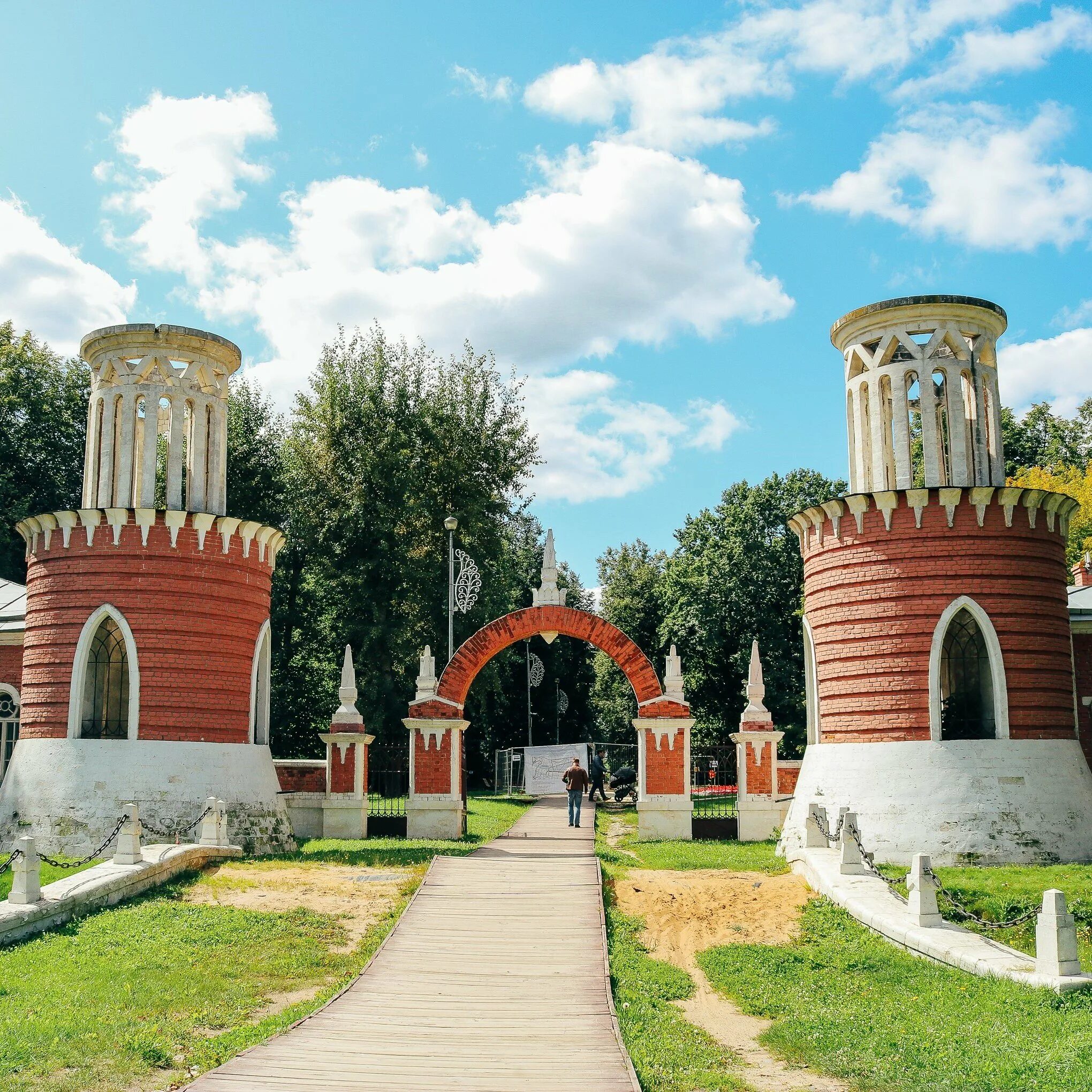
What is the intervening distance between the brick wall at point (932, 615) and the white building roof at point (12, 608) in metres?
17.2

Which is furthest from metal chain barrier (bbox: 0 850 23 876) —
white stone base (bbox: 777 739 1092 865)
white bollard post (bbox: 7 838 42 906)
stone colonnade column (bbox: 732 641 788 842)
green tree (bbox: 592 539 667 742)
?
green tree (bbox: 592 539 667 742)

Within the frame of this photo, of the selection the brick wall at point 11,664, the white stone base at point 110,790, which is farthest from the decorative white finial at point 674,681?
the brick wall at point 11,664

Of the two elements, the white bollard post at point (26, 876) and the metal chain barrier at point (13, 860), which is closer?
the white bollard post at point (26, 876)

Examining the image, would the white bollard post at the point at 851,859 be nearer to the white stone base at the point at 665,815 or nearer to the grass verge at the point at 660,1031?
the grass verge at the point at 660,1031

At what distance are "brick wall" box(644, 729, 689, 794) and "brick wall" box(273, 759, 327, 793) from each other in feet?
22.1

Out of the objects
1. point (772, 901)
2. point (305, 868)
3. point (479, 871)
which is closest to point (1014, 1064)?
point (772, 901)

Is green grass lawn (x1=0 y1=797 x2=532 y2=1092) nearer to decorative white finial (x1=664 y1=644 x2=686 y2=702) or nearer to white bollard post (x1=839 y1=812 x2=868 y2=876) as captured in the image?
white bollard post (x1=839 y1=812 x2=868 y2=876)

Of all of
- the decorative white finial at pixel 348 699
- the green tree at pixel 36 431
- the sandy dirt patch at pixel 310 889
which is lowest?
the sandy dirt patch at pixel 310 889

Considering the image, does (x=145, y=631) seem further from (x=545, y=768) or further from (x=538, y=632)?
(x=545, y=768)

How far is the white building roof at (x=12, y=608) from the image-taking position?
25.2 m

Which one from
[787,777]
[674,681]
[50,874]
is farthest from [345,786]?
[787,777]

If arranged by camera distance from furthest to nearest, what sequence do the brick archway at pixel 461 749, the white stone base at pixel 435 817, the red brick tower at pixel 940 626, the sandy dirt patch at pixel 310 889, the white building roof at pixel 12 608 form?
the white building roof at pixel 12 608 < the brick archway at pixel 461 749 < the white stone base at pixel 435 817 < the red brick tower at pixel 940 626 < the sandy dirt patch at pixel 310 889

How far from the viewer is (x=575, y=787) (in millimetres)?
24250

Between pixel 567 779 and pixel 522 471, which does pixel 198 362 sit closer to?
pixel 567 779
